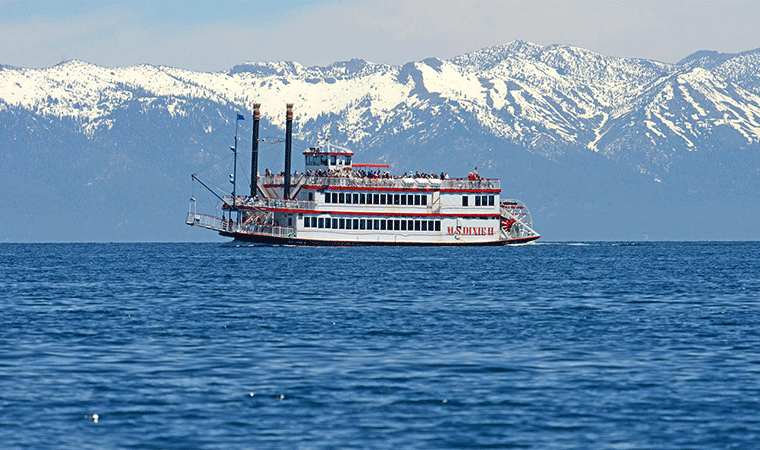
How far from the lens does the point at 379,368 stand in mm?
33875

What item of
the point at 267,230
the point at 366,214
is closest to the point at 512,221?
the point at 366,214

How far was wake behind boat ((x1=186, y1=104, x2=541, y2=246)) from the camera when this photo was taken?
12469 centimetres

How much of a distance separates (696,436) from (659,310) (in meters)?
28.3

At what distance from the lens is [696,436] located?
25328 millimetres

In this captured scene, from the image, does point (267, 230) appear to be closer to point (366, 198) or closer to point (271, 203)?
point (271, 203)

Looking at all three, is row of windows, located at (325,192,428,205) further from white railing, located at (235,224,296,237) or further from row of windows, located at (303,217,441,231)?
white railing, located at (235,224,296,237)

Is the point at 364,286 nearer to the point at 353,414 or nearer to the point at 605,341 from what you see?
the point at 605,341

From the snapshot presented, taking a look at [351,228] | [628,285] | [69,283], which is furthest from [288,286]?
[351,228]

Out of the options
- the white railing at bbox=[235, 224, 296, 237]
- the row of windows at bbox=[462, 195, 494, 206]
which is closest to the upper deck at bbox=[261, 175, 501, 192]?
the row of windows at bbox=[462, 195, 494, 206]

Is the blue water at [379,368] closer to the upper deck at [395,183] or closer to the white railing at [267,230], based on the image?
the white railing at [267,230]

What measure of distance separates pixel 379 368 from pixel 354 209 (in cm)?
9192

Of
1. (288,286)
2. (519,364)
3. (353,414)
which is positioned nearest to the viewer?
(353,414)

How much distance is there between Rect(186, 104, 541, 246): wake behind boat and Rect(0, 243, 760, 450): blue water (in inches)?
2287

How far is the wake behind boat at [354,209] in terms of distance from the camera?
12469 centimetres
